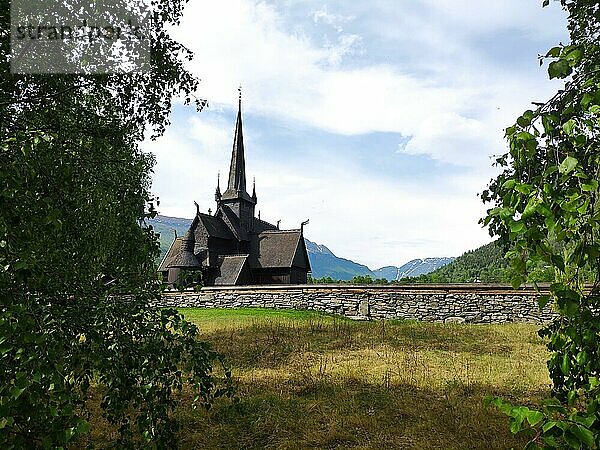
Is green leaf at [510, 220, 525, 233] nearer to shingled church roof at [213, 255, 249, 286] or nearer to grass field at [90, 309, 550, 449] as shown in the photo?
grass field at [90, 309, 550, 449]

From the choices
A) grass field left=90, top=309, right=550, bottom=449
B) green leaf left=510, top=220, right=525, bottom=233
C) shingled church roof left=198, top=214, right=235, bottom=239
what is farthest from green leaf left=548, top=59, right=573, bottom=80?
shingled church roof left=198, top=214, right=235, bottom=239

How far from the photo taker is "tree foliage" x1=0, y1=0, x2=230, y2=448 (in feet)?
7.42

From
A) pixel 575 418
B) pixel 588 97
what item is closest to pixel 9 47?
pixel 588 97

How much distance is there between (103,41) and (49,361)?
4.39m

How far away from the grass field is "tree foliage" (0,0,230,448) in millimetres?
1072

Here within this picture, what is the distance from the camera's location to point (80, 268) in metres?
4.74

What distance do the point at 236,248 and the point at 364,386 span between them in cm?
2759

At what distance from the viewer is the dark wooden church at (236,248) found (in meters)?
32.4

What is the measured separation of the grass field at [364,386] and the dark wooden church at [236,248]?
1652cm

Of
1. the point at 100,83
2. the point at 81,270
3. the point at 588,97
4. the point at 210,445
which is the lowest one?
the point at 210,445

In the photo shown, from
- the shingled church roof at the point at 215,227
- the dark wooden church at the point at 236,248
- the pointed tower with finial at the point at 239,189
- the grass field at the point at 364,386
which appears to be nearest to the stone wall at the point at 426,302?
→ the grass field at the point at 364,386

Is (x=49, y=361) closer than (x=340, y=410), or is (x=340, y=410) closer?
(x=49, y=361)

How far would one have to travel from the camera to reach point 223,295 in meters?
23.5

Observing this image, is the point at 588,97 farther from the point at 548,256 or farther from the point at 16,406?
the point at 16,406
